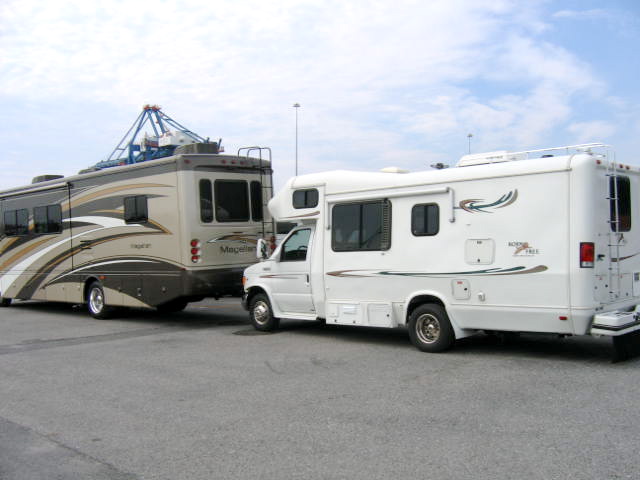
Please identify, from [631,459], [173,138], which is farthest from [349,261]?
[173,138]

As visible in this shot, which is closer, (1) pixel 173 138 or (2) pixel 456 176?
(2) pixel 456 176

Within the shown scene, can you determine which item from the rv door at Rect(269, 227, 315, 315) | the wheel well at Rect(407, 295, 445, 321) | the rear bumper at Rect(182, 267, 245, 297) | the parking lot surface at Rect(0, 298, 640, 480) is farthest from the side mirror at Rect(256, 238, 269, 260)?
the wheel well at Rect(407, 295, 445, 321)

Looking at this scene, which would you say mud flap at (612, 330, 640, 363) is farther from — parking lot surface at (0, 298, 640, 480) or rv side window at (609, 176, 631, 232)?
rv side window at (609, 176, 631, 232)

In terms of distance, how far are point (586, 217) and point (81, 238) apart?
11.6 metres

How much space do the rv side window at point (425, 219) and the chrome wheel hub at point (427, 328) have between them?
1.20m

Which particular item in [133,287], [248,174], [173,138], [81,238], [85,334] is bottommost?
[85,334]

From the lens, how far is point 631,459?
4715 millimetres

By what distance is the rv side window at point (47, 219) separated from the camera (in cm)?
1568

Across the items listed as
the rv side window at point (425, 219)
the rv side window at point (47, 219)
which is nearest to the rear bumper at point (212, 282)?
the rv side window at point (425, 219)

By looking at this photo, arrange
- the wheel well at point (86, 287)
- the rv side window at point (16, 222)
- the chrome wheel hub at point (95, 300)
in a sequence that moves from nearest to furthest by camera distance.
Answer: the chrome wheel hub at point (95, 300) → the wheel well at point (86, 287) → the rv side window at point (16, 222)

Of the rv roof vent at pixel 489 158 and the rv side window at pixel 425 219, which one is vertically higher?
the rv roof vent at pixel 489 158

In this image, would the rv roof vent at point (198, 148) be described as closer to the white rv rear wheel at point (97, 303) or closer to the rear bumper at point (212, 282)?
the rear bumper at point (212, 282)

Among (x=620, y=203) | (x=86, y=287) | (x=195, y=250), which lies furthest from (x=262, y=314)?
(x=620, y=203)

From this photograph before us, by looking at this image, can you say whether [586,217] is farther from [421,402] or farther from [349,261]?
[349,261]
